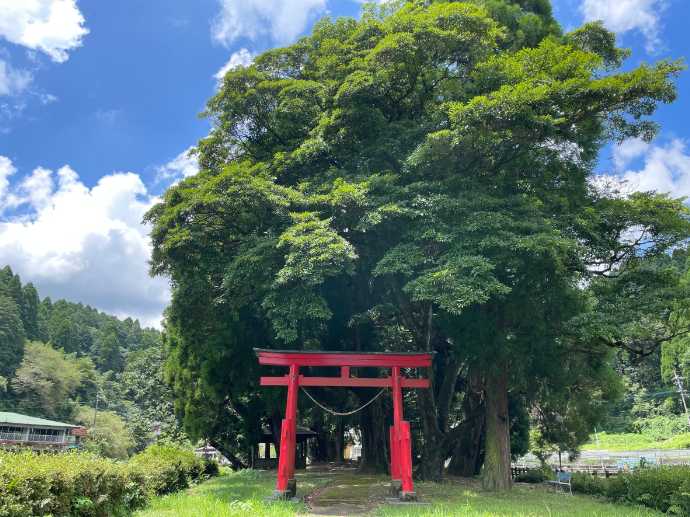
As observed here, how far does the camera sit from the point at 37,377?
155ft

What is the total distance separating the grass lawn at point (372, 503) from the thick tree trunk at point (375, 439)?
2.95 metres

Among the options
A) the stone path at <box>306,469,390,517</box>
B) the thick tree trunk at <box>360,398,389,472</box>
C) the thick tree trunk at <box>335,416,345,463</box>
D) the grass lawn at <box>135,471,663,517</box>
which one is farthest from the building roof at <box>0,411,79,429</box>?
→ the stone path at <box>306,469,390,517</box>

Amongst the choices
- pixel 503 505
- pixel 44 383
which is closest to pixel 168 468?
pixel 503 505

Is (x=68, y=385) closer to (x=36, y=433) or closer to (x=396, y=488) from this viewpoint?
(x=36, y=433)

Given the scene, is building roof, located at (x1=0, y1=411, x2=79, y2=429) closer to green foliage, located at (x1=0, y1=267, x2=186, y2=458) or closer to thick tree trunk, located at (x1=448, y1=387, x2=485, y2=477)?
green foliage, located at (x1=0, y1=267, x2=186, y2=458)

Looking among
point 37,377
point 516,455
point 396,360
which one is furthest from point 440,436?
point 37,377

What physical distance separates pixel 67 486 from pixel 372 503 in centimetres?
652

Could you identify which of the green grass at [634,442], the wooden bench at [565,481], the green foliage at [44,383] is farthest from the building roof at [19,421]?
the green grass at [634,442]

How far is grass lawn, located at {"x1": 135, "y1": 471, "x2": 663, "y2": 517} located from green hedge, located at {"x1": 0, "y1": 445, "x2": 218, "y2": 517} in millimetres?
730

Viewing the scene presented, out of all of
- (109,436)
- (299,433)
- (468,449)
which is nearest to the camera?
(468,449)

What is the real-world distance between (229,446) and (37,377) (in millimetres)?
34234

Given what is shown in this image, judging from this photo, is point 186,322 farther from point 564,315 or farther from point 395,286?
point 564,315

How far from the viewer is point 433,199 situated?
12.0 metres

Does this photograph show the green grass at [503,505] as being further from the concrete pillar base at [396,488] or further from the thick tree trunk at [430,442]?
the thick tree trunk at [430,442]
